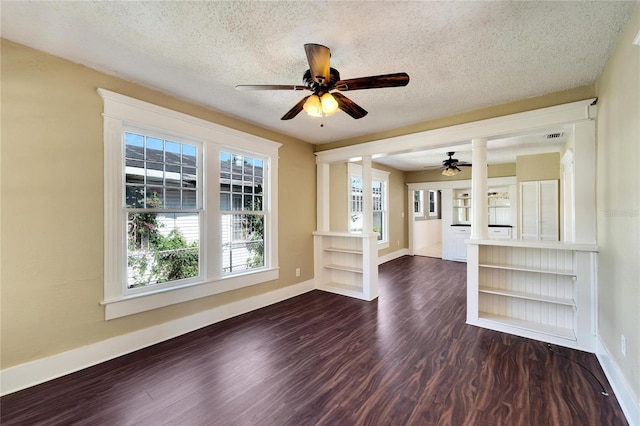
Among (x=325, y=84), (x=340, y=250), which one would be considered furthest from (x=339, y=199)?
(x=325, y=84)

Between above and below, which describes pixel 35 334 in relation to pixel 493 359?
above

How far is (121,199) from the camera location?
257cm

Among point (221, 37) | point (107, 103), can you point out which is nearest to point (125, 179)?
point (107, 103)

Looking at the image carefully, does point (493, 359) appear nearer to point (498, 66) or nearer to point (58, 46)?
point (498, 66)

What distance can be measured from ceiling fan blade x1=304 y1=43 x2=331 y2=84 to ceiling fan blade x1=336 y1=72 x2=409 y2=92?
0.14 metres

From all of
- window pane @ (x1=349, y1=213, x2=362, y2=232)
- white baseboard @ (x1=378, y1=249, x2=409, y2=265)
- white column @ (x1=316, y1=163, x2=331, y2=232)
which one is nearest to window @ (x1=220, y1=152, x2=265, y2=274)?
white column @ (x1=316, y1=163, x2=331, y2=232)

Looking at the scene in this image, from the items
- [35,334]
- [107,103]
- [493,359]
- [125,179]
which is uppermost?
[107,103]

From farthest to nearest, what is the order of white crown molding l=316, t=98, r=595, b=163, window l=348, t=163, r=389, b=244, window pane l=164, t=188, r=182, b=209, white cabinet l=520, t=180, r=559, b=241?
window l=348, t=163, r=389, b=244
white cabinet l=520, t=180, r=559, b=241
window pane l=164, t=188, r=182, b=209
white crown molding l=316, t=98, r=595, b=163

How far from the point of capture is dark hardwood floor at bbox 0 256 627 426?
180 centimetres

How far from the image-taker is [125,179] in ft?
8.68

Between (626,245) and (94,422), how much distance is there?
389cm

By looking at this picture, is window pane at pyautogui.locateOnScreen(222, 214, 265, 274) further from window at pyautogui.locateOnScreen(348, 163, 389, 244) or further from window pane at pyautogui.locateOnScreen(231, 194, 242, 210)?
window at pyautogui.locateOnScreen(348, 163, 389, 244)

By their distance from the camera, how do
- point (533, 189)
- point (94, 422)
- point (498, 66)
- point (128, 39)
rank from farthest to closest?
point (533, 189)
point (498, 66)
point (128, 39)
point (94, 422)

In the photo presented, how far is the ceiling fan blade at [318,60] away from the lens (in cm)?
175
